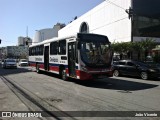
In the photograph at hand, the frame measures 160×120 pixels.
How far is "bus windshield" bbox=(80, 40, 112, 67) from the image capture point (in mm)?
14453

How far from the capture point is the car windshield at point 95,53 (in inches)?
570

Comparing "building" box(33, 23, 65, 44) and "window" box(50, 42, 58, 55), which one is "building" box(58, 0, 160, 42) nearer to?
"window" box(50, 42, 58, 55)

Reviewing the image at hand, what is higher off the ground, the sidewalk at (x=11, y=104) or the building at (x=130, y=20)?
the building at (x=130, y=20)

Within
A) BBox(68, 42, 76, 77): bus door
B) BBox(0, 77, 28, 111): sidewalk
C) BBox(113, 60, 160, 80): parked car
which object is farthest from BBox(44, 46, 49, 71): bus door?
BBox(0, 77, 28, 111): sidewalk

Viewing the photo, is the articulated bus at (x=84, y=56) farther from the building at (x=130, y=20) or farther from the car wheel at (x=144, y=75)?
the building at (x=130, y=20)

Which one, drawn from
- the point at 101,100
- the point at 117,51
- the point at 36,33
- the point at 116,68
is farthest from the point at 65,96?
the point at 36,33

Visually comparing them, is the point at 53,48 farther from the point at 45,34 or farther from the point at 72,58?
the point at 45,34

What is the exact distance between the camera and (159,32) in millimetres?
45750

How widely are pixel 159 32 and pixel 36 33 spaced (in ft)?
316

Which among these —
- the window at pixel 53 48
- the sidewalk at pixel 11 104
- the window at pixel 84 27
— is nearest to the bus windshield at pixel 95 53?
the window at pixel 53 48

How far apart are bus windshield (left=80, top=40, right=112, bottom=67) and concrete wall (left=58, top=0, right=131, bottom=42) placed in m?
25.7

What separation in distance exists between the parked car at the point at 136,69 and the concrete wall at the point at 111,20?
2052cm

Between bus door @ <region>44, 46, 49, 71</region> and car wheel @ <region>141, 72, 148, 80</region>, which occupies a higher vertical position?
bus door @ <region>44, 46, 49, 71</region>

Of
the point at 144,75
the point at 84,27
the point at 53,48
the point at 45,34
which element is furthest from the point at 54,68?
the point at 45,34
